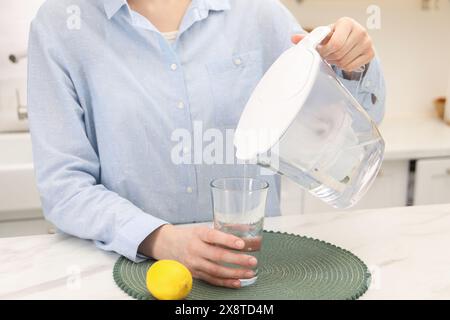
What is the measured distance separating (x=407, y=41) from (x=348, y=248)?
1.73 meters

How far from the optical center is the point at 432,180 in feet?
6.91

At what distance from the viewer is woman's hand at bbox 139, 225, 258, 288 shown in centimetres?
80

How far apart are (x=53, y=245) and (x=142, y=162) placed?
21cm

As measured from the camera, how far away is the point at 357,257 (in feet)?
3.03

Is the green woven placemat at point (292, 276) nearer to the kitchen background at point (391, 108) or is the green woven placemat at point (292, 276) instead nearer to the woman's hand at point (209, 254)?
the woman's hand at point (209, 254)

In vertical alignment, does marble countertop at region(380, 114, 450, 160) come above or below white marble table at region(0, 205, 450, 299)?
below

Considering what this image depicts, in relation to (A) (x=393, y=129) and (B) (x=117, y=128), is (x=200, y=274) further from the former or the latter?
(A) (x=393, y=129)

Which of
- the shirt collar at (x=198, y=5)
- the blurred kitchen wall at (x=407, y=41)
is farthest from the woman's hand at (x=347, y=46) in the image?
the blurred kitchen wall at (x=407, y=41)

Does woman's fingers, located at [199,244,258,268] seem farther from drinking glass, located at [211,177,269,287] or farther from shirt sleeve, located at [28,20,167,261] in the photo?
shirt sleeve, located at [28,20,167,261]

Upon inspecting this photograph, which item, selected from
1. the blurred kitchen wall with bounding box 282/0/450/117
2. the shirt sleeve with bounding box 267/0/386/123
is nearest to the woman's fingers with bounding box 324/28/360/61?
the shirt sleeve with bounding box 267/0/386/123

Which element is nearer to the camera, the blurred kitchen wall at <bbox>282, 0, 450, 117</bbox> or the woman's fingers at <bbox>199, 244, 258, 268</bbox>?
the woman's fingers at <bbox>199, 244, 258, 268</bbox>

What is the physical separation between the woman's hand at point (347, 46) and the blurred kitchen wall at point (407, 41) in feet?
4.65

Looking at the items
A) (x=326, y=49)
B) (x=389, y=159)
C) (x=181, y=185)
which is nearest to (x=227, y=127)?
(x=181, y=185)

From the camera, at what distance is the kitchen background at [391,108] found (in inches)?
74.4
